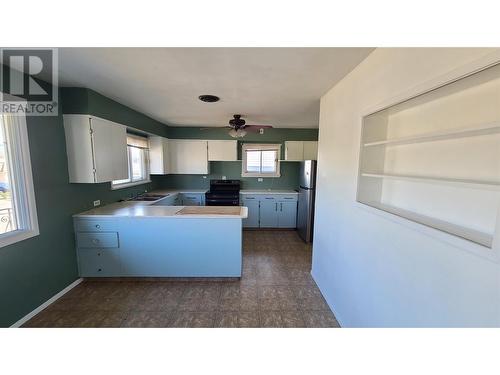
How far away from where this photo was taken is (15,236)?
5.68ft

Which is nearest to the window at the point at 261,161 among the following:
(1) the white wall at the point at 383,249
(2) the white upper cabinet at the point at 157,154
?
(2) the white upper cabinet at the point at 157,154

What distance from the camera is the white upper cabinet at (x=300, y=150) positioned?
4449 mm

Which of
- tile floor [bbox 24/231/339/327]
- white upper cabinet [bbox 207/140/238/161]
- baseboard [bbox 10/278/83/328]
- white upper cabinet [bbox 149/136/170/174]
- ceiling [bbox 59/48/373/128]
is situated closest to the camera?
ceiling [bbox 59/48/373/128]

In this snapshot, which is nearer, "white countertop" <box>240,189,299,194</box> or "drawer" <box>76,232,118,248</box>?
"drawer" <box>76,232,118,248</box>

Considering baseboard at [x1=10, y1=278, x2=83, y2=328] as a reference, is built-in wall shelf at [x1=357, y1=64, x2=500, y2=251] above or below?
above

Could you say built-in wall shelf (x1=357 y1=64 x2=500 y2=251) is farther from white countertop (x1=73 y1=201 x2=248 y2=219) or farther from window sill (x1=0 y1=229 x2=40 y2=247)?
window sill (x1=0 y1=229 x2=40 y2=247)

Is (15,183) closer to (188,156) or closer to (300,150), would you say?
(188,156)

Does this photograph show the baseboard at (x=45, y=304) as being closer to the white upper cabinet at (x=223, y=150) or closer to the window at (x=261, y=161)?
the white upper cabinet at (x=223, y=150)

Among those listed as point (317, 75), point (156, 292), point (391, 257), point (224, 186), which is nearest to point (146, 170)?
point (224, 186)

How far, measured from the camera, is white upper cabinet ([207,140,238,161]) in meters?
4.47

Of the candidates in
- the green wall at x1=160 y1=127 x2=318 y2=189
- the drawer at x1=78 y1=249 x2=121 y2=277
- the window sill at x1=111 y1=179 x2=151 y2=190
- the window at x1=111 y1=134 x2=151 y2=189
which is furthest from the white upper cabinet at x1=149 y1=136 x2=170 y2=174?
the drawer at x1=78 y1=249 x2=121 y2=277

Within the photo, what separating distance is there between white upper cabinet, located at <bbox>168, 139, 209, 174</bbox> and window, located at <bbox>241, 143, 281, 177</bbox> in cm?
96

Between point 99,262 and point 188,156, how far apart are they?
8.72 feet
